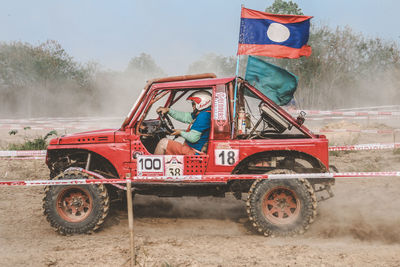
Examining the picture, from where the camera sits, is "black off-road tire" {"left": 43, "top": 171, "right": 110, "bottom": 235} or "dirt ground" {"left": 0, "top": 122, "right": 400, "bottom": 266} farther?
"black off-road tire" {"left": 43, "top": 171, "right": 110, "bottom": 235}

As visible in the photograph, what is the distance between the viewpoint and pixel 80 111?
87.5ft

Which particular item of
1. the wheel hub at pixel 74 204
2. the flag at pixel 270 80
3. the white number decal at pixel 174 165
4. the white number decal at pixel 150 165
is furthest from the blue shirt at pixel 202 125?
the wheel hub at pixel 74 204

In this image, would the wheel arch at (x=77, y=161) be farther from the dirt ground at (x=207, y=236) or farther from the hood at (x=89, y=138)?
the dirt ground at (x=207, y=236)

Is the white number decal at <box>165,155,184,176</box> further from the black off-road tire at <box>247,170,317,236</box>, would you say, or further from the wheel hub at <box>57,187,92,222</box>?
the wheel hub at <box>57,187,92,222</box>

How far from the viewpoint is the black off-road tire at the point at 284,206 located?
4.76m

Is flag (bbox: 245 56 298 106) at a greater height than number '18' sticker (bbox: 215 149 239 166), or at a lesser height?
greater

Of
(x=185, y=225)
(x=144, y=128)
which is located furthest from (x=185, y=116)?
(x=185, y=225)

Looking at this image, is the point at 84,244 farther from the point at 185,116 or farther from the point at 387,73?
the point at 387,73

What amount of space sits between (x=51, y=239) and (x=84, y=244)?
0.61m

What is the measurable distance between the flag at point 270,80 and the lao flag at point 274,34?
186 millimetres

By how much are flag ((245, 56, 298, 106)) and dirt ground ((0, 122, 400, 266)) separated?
192 cm

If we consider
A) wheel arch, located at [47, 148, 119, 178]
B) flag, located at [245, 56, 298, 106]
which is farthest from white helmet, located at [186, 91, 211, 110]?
wheel arch, located at [47, 148, 119, 178]

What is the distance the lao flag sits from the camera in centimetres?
523

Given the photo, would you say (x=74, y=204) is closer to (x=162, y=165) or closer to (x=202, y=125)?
(x=162, y=165)
